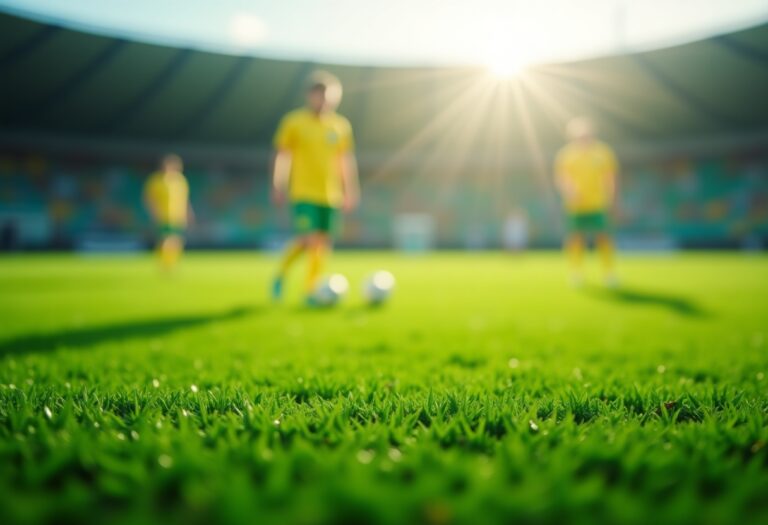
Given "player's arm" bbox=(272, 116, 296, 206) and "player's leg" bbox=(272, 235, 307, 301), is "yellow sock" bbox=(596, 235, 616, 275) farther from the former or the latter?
"player's arm" bbox=(272, 116, 296, 206)

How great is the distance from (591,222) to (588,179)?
0.65m

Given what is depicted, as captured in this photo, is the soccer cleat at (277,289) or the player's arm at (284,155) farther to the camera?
the soccer cleat at (277,289)

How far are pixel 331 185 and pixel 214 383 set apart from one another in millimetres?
3492

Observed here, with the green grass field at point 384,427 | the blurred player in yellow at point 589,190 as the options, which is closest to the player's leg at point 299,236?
the green grass field at point 384,427

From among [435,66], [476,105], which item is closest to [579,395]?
[435,66]

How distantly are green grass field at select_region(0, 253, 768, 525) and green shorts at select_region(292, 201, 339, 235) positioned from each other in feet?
6.50

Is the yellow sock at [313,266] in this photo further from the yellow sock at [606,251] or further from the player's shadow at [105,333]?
the yellow sock at [606,251]

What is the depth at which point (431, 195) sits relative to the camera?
30344 mm

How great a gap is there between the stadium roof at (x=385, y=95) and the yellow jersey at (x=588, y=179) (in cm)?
1785

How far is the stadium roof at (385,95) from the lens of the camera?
66.6 feet

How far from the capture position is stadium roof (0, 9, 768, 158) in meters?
20.3

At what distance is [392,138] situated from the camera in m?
28.1

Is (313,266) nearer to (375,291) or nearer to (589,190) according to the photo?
(375,291)

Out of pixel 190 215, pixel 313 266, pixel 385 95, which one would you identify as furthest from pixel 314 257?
pixel 385 95
